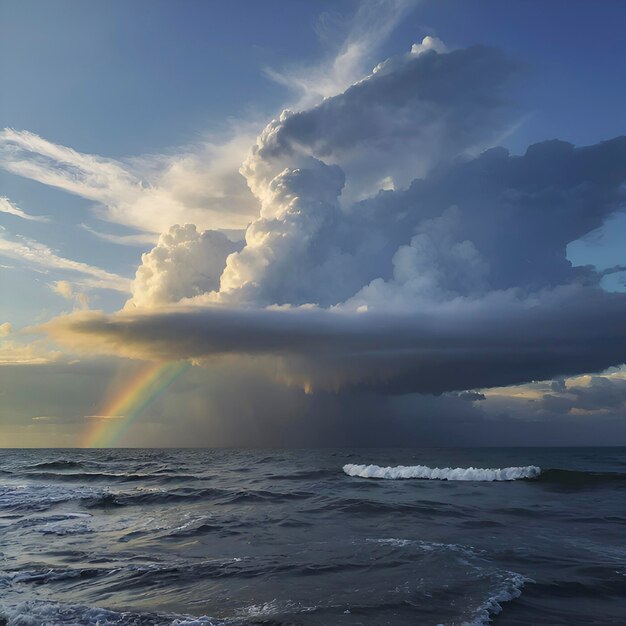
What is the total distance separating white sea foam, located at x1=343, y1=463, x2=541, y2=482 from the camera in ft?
173

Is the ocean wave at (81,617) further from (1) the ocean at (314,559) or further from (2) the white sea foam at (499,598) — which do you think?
(2) the white sea foam at (499,598)

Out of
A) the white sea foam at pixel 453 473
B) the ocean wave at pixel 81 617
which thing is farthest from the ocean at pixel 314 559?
the white sea foam at pixel 453 473

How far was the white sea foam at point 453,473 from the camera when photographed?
173 ft

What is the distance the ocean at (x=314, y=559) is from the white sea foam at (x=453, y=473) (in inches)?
516

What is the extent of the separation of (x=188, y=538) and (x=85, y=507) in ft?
51.0

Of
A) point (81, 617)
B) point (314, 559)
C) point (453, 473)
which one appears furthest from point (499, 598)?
point (453, 473)

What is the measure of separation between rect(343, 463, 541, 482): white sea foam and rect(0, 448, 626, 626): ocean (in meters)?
13.1

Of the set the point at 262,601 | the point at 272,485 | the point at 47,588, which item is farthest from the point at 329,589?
the point at 272,485

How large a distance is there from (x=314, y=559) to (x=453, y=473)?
40528 millimetres

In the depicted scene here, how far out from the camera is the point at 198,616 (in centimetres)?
1288

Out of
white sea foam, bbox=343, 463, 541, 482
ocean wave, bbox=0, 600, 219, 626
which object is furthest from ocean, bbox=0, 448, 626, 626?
white sea foam, bbox=343, 463, 541, 482

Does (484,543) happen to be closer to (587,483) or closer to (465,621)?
(465,621)

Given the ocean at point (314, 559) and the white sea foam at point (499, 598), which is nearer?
the white sea foam at point (499, 598)

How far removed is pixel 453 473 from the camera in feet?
181
